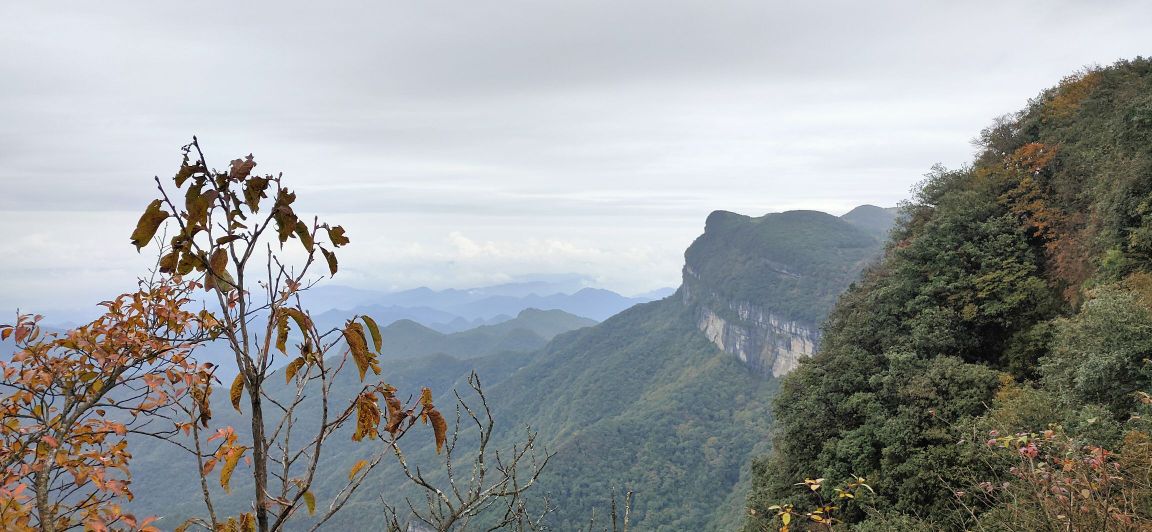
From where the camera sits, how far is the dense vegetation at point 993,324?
12.0 metres

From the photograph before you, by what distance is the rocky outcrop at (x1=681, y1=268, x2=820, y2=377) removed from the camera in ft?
253

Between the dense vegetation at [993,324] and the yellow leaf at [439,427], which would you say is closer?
the yellow leaf at [439,427]

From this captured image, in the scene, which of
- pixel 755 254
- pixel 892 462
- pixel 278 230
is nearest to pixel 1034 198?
pixel 892 462

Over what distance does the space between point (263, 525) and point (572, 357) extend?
120 m

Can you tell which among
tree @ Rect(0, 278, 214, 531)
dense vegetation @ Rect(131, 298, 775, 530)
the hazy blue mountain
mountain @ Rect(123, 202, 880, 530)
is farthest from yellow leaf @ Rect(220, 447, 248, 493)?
the hazy blue mountain

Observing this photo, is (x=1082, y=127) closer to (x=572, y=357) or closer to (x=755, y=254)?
(x=755, y=254)

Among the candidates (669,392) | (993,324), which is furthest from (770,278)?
(993,324)

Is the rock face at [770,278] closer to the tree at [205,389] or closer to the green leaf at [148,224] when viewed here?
the tree at [205,389]

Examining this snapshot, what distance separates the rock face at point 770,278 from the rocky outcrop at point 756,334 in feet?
0.46

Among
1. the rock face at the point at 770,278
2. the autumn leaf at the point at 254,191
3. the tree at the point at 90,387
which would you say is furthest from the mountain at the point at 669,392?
the autumn leaf at the point at 254,191

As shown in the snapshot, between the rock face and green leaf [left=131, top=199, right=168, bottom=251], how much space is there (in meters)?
74.9

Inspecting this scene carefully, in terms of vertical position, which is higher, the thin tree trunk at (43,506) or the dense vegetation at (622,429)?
the thin tree trunk at (43,506)

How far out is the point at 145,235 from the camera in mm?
2062

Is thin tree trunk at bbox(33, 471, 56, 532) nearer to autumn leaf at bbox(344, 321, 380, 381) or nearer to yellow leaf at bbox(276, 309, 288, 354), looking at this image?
yellow leaf at bbox(276, 309, 288, 354)
